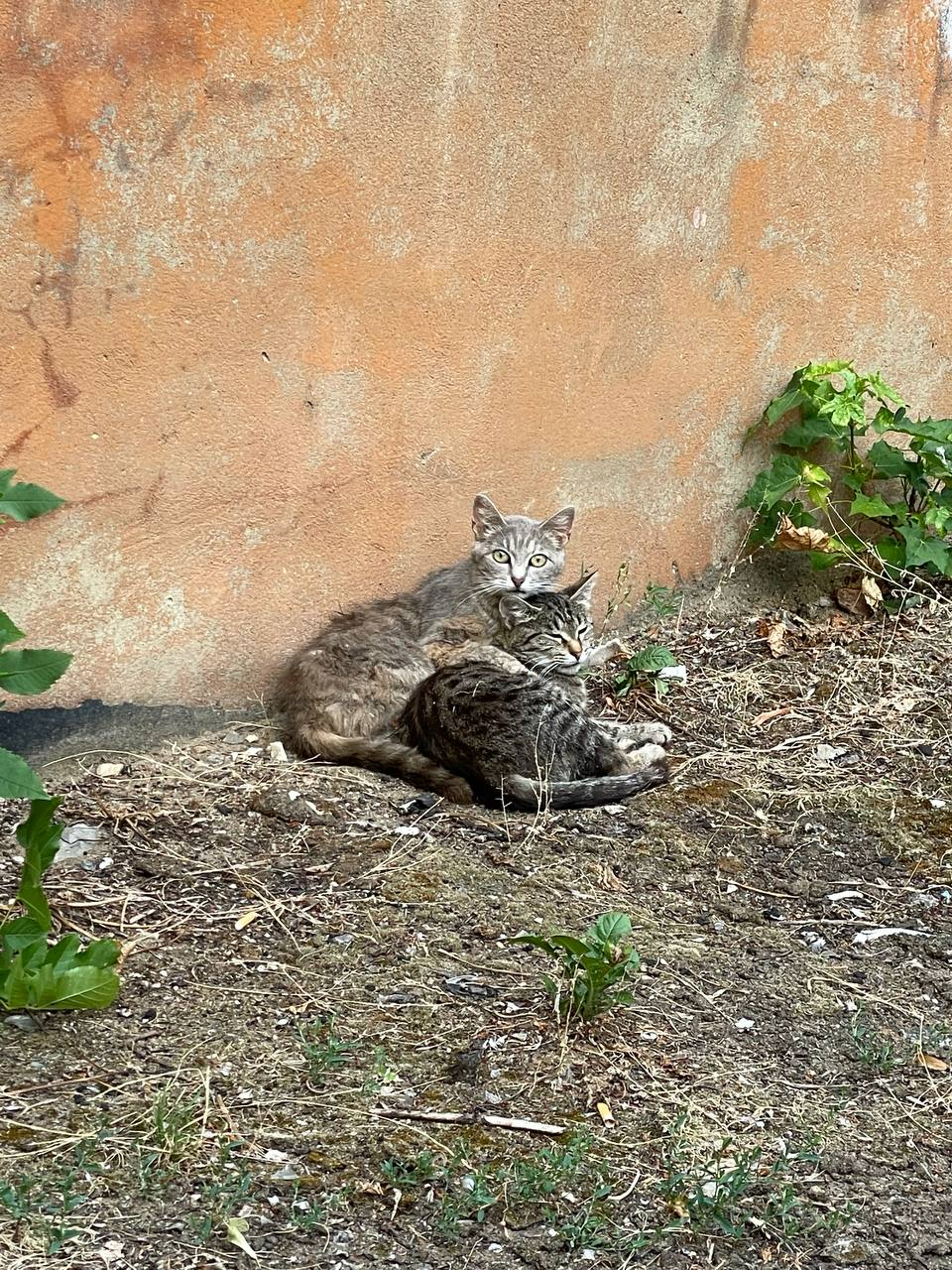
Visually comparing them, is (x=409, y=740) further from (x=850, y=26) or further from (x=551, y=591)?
(x=850, y=26)

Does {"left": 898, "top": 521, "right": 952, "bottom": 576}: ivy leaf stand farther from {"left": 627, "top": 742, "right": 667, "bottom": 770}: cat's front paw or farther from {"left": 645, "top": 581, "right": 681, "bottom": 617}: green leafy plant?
{"left": 627, "top": 742, "right": 667, "bottom": 770}: cat's front paw

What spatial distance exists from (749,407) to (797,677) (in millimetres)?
1287

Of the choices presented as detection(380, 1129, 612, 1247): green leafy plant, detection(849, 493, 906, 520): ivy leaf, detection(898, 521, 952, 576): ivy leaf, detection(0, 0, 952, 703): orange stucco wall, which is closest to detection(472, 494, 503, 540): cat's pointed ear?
detection(0, 0, 952, 703): orange stucco wall

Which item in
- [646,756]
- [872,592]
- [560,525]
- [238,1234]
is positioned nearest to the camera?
[238,1234]

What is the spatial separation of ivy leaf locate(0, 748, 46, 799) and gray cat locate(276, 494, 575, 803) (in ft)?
6.55

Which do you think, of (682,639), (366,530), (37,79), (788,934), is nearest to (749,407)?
(682,639)

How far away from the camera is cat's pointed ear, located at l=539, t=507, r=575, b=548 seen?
5879 millimetres

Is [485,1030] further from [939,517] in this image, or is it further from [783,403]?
[939,517]

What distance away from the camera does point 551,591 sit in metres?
5.82

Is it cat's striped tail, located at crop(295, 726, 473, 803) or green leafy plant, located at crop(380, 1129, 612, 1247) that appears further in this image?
cat's striped tail, located at crop(295, 726, 473, 803)

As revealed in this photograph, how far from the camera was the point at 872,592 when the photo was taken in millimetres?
6762

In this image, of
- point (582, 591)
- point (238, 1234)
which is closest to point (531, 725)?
point (582, 591)

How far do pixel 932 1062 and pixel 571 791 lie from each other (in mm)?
1677

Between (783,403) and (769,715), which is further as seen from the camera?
(783,403)
